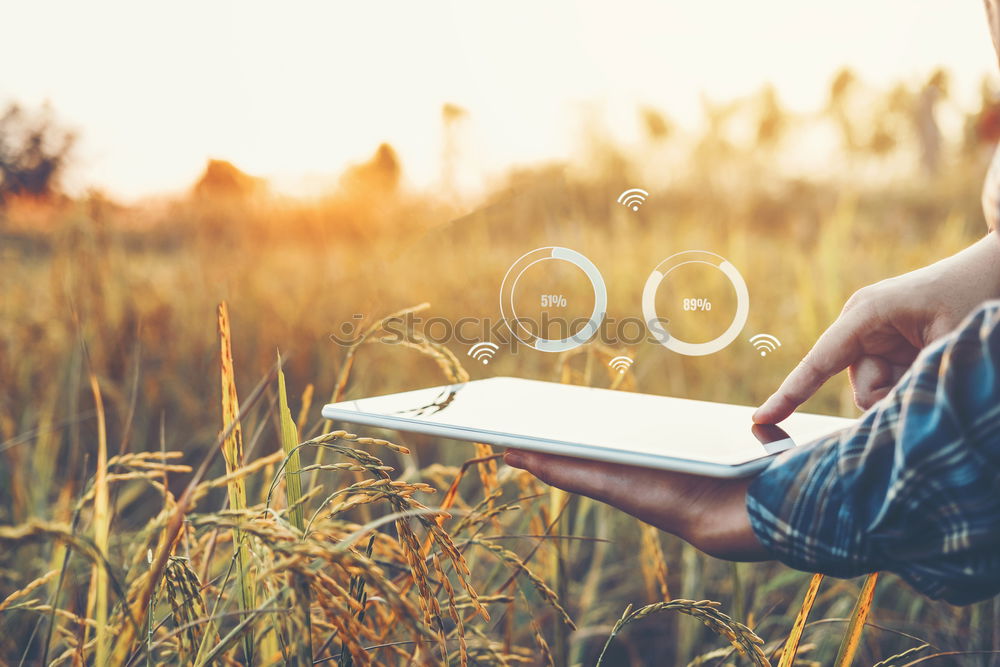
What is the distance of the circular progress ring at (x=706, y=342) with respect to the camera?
985 mm

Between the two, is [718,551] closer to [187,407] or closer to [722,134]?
[187,407]

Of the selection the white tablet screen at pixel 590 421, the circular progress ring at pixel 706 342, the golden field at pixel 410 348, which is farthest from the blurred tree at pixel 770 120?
the white tablet screen at pixel 590 421

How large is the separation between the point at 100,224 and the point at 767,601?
3.79 ft

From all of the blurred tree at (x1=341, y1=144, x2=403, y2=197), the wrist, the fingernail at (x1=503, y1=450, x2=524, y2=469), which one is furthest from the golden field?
the wrist

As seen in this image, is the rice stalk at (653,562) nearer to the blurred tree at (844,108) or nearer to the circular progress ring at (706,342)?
the circular progress ring at (706,342)

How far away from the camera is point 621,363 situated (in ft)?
2.69

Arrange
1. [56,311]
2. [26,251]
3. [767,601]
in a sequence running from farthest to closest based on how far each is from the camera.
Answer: [26,251], [56,311], [767,601]

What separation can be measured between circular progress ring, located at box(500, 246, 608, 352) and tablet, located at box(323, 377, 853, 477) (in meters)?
0.19

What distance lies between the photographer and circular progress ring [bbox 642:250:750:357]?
98 centimetres

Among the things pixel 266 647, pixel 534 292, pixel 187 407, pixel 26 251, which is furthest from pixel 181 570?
pixel 26 251

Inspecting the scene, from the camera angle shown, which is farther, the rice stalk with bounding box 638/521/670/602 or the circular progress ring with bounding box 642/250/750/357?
the circular progress ring with bounding box 642/250/750/357

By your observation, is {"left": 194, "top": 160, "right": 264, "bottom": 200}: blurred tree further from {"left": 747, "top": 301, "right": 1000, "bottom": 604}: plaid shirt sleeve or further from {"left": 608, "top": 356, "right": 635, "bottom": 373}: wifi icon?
{"left": 747, "top": 301, "right": 1000, "bottom": 604}: plaid shirt sleeve

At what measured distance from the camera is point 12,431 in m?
1.36

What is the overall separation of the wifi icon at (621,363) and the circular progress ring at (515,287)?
0.30 feet
